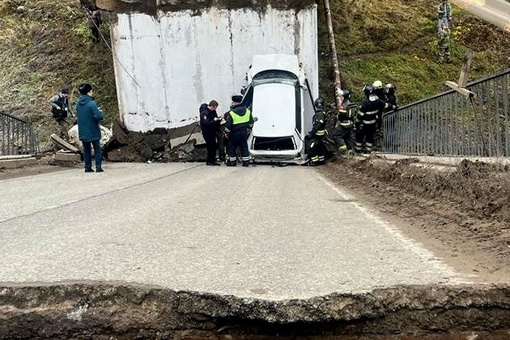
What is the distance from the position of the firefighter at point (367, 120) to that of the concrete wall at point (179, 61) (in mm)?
5064

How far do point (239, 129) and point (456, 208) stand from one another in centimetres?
1086

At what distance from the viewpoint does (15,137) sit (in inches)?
677

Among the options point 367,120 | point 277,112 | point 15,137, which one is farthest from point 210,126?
point 15,137

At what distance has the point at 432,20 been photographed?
28375 mm

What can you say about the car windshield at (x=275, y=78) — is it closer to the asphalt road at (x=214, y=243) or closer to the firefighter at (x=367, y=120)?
the firefighter at (x=367, y=120)

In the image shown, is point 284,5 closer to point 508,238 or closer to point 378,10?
point 378,10

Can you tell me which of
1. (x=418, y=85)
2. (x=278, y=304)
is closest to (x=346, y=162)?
(x=418, y=85)

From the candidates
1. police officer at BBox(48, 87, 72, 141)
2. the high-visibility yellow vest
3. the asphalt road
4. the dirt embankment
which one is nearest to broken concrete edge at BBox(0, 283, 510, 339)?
the asphalt road

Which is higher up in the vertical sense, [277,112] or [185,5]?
[185,5]

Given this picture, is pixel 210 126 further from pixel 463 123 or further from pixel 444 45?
pixel 444 45

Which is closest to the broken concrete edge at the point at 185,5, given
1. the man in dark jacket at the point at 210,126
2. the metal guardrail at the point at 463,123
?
the man in dark jacket at the point at 210,126

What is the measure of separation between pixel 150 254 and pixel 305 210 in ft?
9.80

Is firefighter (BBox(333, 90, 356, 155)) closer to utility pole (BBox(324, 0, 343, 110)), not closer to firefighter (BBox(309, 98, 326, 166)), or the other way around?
firefighter (BBox(309, 98, 326, 166))

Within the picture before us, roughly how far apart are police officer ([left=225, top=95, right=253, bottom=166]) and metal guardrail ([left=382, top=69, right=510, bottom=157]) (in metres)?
4.80
